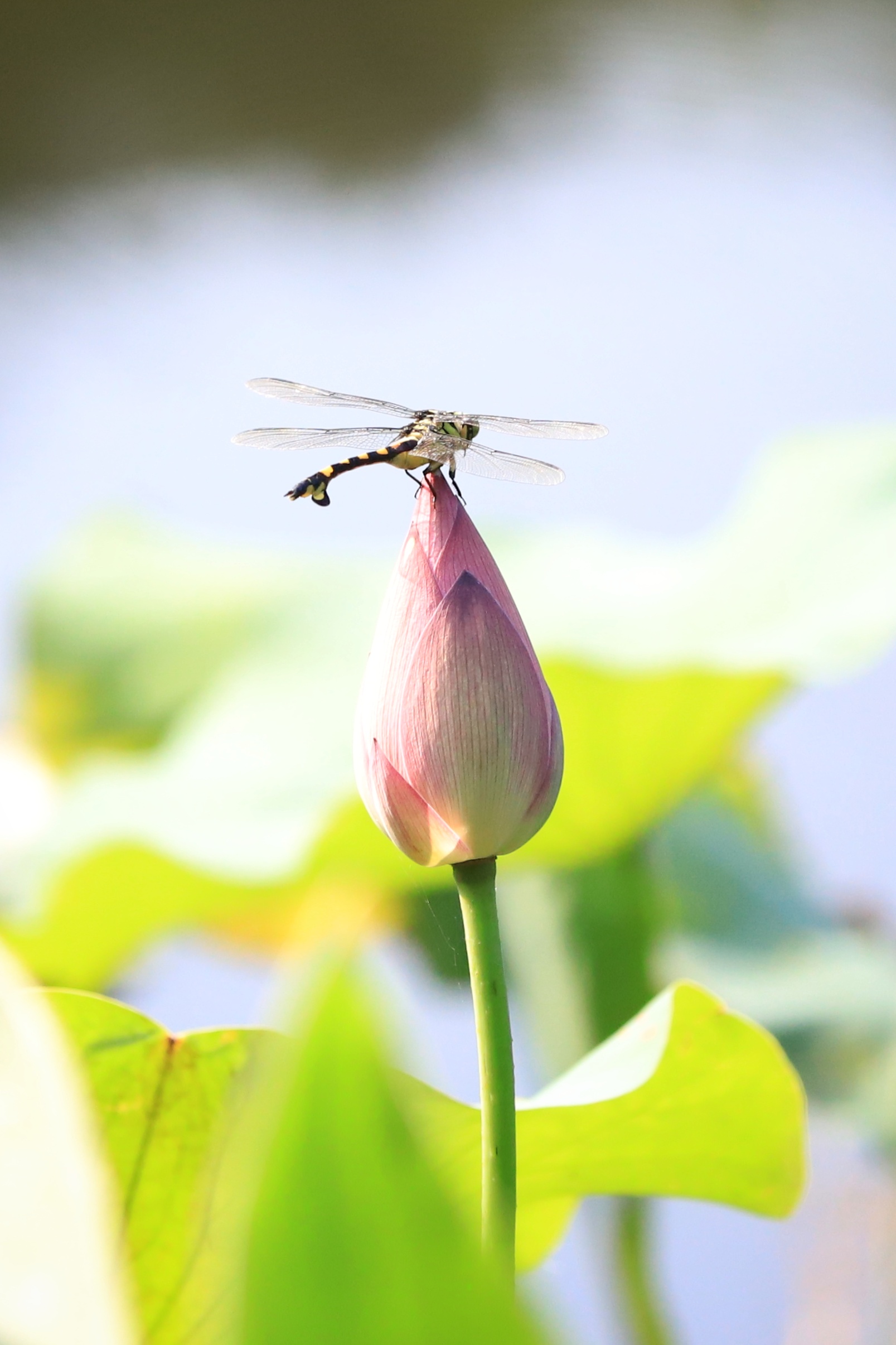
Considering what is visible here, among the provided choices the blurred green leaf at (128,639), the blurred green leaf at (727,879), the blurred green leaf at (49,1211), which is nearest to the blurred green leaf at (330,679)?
the blurred green leaf at (128,639)

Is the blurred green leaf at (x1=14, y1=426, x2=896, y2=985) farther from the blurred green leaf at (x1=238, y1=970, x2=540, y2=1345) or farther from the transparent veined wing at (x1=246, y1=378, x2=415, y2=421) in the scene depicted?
the blurred green leaf at (x1=238, y1=970, x2=540, y2=1345)

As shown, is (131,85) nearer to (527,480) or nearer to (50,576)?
(50,576)

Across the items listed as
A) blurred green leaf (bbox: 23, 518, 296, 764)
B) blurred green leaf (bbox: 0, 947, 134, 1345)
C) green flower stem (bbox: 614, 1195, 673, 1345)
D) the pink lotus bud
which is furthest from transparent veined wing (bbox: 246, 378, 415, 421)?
blurred green leaf (bbox: 23, 518, 296, 764)

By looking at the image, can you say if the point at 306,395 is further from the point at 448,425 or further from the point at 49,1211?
the point at 49,1211

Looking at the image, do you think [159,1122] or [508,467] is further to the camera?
[508,467]

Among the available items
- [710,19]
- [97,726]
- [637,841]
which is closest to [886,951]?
[637,841]

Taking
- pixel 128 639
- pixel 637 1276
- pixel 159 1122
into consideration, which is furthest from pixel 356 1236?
pixel 128 639
